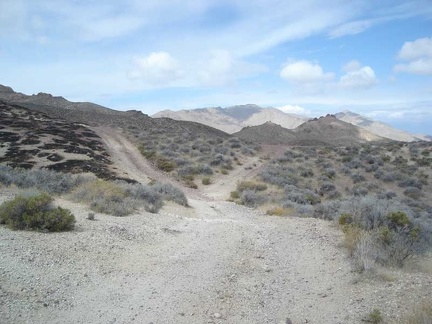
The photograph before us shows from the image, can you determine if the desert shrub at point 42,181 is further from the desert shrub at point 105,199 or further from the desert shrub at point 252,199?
the desert shrub at point 252,199

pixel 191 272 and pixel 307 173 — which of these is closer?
pixel 191 272

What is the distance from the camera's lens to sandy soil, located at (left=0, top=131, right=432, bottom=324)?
21.3ft

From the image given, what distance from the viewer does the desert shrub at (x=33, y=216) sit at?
9.61 meters

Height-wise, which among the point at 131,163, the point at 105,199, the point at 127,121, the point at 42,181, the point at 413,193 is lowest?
the point at 413,193

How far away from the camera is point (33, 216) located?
9672mm

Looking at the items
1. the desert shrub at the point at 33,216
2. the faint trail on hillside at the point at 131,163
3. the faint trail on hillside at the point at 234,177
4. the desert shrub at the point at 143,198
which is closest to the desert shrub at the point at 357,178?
the faint trail on hillside at the point at 234,177

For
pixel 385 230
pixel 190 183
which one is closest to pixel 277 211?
pixel 385 230

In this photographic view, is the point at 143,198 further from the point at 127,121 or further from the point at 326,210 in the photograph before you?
the point at 127,121

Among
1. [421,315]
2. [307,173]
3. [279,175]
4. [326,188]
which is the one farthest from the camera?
[307,173]

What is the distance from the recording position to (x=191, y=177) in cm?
2772

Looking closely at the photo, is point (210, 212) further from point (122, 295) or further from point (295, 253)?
point (122, 295)

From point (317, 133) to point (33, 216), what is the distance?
82259mm

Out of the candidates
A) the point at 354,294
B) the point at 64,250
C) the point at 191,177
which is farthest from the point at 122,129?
the point at 354,294

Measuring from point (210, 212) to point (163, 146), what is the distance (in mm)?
20696
